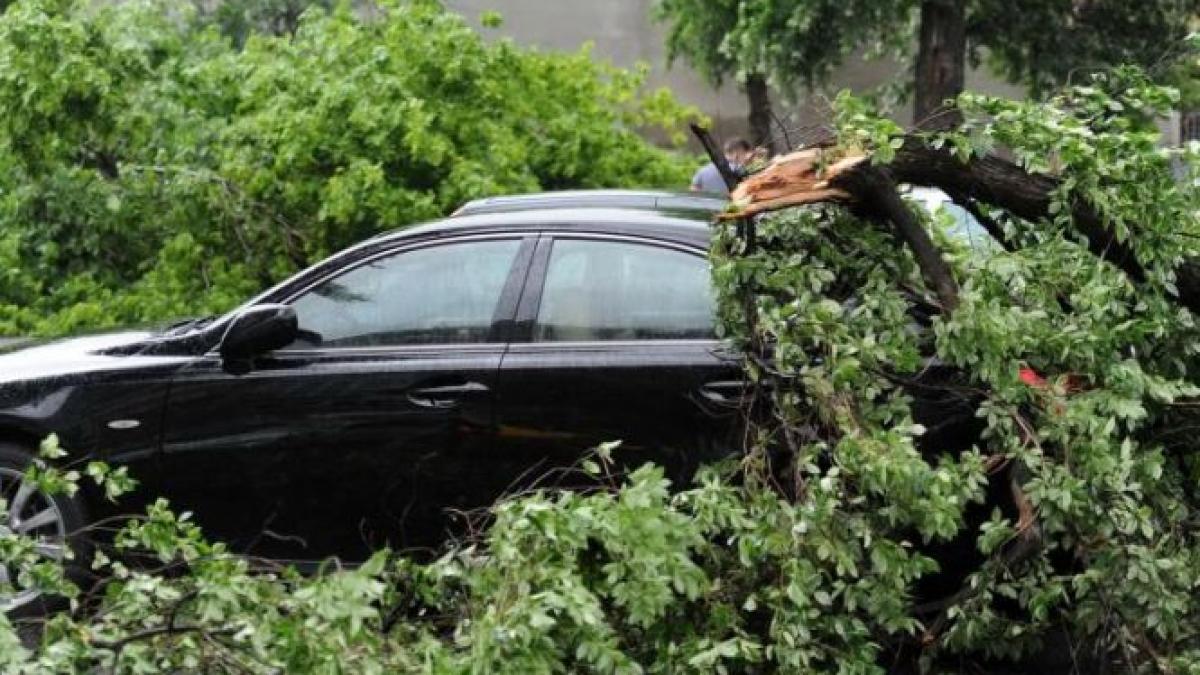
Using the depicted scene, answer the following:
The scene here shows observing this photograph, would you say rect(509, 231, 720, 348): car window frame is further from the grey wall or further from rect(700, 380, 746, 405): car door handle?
the grey wall

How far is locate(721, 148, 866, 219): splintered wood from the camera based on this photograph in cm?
503

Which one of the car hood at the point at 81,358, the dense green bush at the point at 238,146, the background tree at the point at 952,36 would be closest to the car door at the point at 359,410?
the car hood at the point at 81,358

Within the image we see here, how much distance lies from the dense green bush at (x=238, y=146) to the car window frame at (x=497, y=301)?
2737 millimetres

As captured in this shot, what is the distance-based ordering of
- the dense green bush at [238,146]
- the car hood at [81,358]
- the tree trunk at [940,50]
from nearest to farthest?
the car hood at [81,358] → the dense green bush at [238,146] → the tree trunk at [940,50]

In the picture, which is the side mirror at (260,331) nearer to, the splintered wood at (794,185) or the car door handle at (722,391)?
the car door handle at (722,391)

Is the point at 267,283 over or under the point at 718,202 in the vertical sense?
under

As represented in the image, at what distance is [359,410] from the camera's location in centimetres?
615

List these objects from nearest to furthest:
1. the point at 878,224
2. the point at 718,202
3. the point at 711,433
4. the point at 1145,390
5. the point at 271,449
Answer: the point at 1145,390 < the point at 878,224 < the point at 711,433 < the point at 271,449 < the point at 718,202

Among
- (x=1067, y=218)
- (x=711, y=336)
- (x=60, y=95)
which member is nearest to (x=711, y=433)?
(x=711, y=336)

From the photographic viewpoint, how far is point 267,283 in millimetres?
9883

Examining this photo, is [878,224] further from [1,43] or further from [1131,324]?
[1,43]

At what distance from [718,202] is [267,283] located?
13.1 ft

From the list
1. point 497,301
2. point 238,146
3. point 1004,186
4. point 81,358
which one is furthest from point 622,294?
point 238,146

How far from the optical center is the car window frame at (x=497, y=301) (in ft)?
20.1
